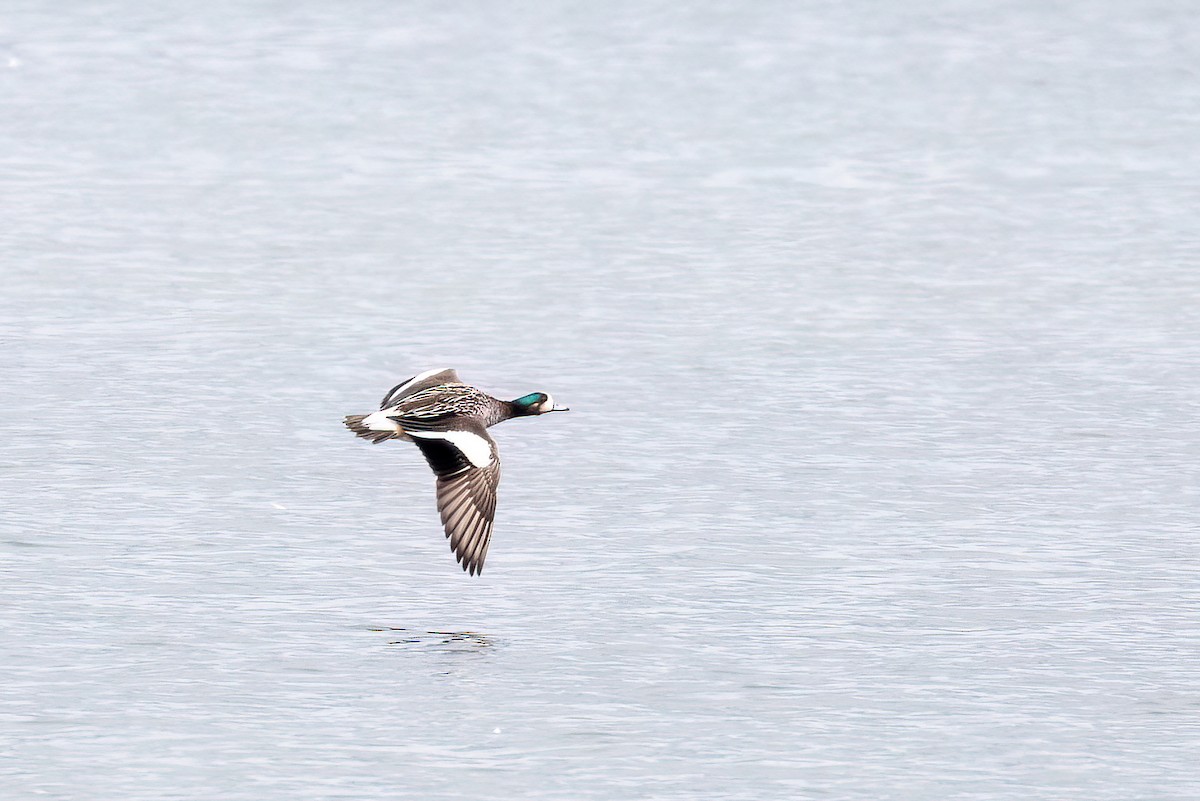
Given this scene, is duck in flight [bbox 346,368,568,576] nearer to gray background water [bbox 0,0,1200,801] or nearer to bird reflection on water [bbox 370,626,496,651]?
gray background water [bbox 0,0,1200,801]

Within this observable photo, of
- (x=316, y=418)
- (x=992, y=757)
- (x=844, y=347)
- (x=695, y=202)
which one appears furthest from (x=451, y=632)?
(x=695, y=202)

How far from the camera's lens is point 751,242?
64.2 ft

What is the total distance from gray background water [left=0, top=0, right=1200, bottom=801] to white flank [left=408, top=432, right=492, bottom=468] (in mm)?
434

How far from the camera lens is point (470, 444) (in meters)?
11.9

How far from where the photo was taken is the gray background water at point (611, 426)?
9.27 m

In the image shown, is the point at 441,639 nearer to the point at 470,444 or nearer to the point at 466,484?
the point at 466,484

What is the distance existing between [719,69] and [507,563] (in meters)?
17.4

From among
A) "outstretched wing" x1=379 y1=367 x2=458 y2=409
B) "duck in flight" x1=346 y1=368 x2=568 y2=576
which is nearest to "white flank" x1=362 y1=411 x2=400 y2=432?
"duck in flight" x1=346 y1=368 x2=568 y2=576

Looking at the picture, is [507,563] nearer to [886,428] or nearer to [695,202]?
[886,428]

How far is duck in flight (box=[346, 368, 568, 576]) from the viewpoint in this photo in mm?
11211

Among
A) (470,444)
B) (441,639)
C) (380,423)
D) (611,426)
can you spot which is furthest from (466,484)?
(611,426)

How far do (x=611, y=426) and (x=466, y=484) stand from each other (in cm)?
285

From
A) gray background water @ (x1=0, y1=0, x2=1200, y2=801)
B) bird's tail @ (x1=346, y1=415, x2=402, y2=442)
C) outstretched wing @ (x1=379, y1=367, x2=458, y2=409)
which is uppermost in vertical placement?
bird's tail @ (x1=346, y1=415, x2=402, y2=442)

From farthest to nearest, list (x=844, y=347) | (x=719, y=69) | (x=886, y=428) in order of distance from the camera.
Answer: (x=719, y=69), (x=844, y=347), (x=886, y=428)
